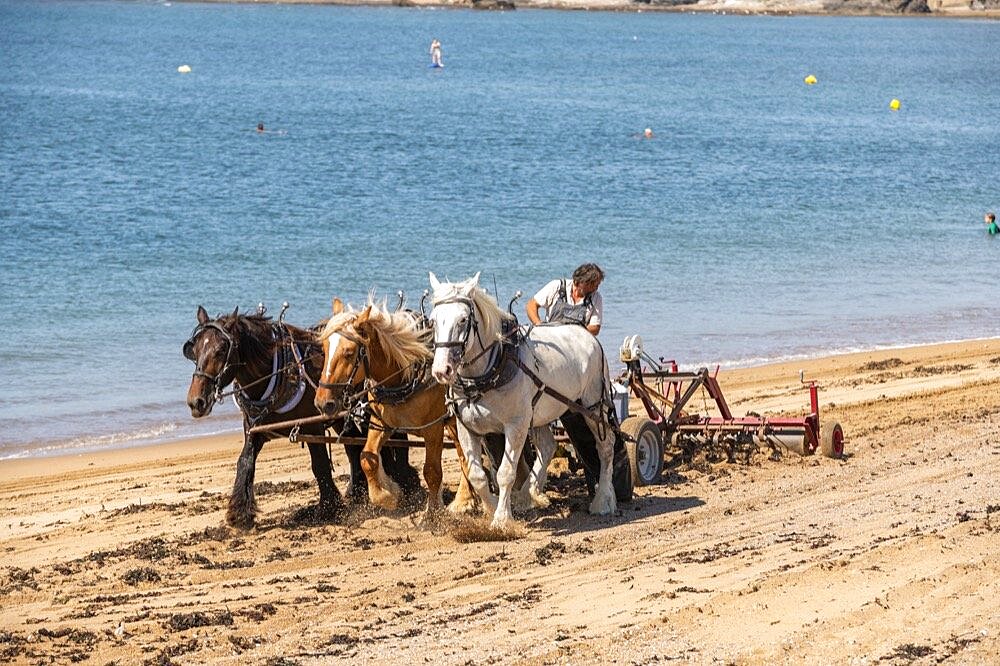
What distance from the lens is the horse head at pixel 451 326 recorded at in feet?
32.2

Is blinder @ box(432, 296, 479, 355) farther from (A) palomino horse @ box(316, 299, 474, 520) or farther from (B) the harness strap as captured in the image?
(A) palomino horse @ box(316, 299, 474, 520)

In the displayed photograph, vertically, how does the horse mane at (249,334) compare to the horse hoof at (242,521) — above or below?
above

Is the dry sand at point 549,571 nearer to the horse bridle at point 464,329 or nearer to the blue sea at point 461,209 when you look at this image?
the horse bridle at point 464,329

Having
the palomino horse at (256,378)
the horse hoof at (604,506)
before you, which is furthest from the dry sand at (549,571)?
the palomino horse at (256,378)

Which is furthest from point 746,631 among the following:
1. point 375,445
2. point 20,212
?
point 20,212

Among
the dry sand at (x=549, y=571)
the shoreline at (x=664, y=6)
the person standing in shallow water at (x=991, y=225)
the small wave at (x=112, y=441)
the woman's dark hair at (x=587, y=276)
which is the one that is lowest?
the dry sand at (x=549, y=571)

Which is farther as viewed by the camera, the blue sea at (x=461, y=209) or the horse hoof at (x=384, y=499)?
the blue sea at (x=461, y=209)

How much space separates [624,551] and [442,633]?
228 cm

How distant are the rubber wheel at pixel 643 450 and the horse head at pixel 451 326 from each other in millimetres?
2352

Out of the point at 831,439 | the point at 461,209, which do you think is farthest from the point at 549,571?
the point at 461,209

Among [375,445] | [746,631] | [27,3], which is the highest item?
[27,3]

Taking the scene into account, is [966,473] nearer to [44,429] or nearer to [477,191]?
[44,429]

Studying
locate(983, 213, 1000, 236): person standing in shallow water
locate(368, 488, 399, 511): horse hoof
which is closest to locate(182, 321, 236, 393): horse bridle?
locate(368, 488, 399, 511): horse hoof

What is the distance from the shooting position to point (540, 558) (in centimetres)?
999
